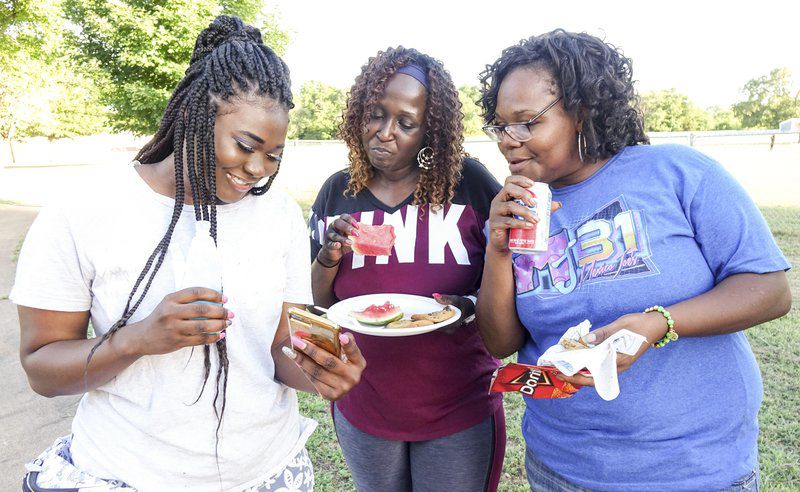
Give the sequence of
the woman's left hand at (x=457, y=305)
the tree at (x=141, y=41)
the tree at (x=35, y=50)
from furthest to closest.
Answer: the tree at (x=141, y=41) < the tree at (x=35, y=50) < the woman's left hand at (x=457, y=305)

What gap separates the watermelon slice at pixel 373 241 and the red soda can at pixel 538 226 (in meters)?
0.71

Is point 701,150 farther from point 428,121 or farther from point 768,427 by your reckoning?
point 428,121

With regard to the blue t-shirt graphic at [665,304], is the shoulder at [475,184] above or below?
above

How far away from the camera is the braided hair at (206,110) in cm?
181

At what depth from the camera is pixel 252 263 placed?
1.93 metres

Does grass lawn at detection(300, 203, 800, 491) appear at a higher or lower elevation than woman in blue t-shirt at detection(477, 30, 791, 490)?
lower

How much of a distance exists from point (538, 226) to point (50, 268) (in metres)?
1.62

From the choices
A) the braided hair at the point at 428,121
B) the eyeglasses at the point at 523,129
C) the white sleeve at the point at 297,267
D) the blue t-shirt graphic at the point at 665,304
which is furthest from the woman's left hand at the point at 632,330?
the braided hair at the point at 428,121

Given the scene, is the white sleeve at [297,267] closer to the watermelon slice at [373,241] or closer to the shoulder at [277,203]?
the shoulder at [277,203]

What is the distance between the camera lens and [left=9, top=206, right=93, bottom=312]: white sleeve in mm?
1581

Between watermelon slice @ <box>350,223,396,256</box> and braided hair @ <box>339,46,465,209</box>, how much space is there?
0.27 m

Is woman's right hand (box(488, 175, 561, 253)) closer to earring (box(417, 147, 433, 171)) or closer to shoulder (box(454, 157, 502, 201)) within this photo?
shoulder (box(454, 157, 502, 201))

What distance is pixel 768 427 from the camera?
14.1 feet

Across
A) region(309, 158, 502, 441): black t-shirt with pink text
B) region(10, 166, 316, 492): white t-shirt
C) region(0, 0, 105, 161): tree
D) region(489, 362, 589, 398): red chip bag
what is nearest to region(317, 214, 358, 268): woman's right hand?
region(309, 158, 502, 441): black t-shirt with pink text
